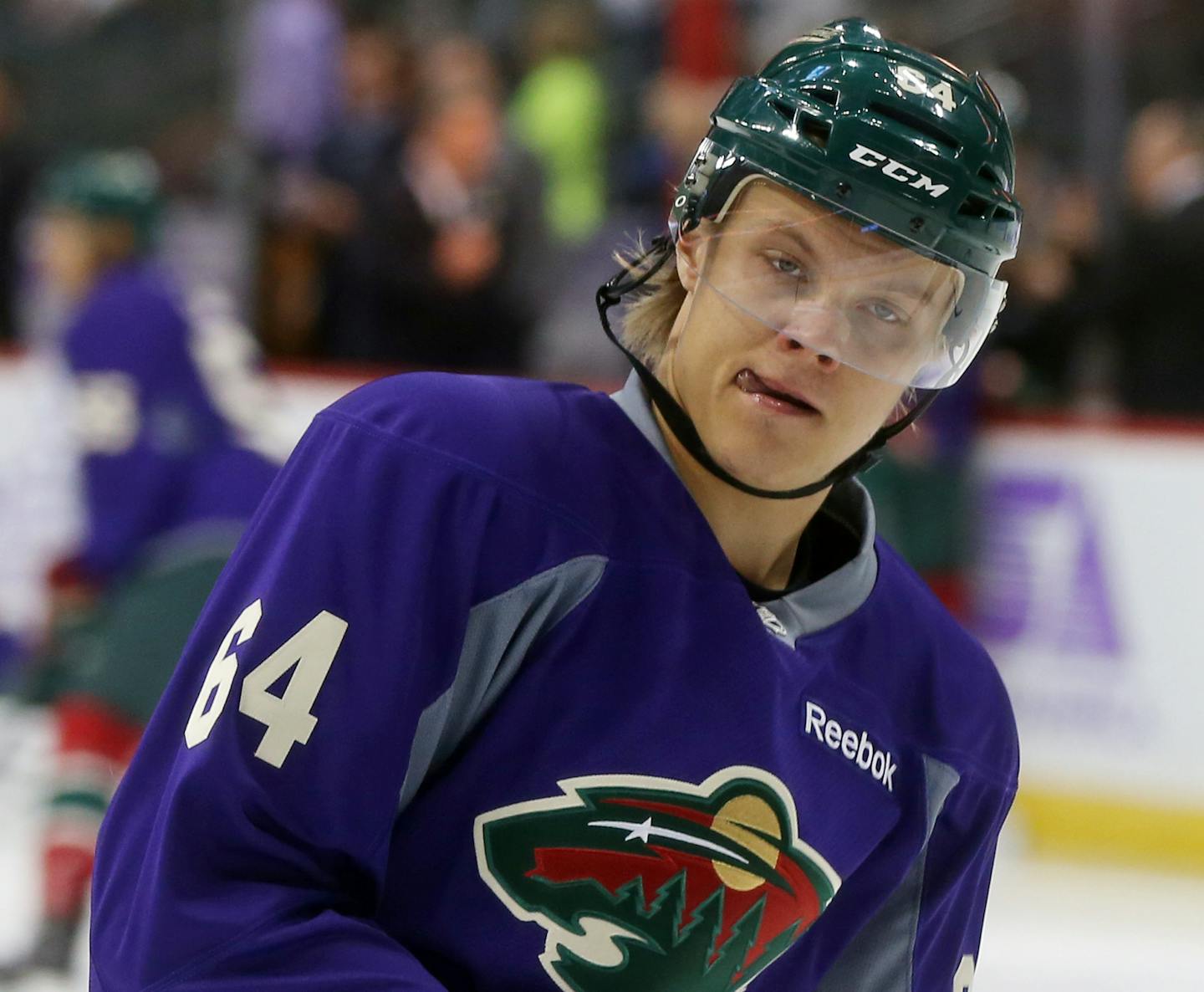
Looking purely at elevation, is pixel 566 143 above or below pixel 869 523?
below

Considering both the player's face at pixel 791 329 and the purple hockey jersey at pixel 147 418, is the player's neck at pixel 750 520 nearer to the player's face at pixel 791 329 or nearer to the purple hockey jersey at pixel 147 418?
the player's face at pixel 791 329

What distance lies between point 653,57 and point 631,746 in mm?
4253

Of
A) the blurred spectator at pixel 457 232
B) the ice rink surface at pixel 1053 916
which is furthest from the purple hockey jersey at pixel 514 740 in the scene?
the blurred spectator at pixel 457 232

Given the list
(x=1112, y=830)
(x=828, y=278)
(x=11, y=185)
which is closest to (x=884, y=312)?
(x=828, y=278)

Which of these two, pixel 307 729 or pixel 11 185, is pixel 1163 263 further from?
pixel 307 729

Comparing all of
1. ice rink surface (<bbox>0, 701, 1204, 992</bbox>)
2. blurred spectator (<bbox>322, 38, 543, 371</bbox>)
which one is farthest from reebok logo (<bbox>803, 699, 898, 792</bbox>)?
blurred spectator (<bbox>322, 38, 543, 371</bbox>)

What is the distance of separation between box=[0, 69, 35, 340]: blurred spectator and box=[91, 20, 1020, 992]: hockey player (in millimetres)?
4387

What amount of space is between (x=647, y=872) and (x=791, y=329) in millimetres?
363

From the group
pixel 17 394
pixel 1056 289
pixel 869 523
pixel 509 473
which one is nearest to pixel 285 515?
pixel 509 473

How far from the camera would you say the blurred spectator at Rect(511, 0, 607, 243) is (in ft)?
16.7

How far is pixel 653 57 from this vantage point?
5180 millimetres

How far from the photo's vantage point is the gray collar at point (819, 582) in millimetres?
1245

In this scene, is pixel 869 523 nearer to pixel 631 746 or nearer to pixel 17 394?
pixel 631 746

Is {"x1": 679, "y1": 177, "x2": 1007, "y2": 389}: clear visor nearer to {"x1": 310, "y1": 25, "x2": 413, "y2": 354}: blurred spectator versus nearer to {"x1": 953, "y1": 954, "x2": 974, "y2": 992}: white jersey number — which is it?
{"x1": 953, "y1": 954, "x2": 974, "y2": 992}: white jersey number
